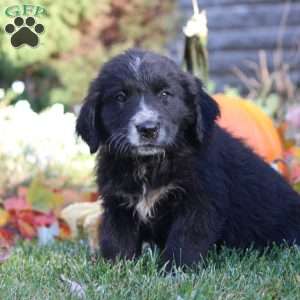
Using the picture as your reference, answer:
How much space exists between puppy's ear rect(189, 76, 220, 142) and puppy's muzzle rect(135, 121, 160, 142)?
1.03 ft

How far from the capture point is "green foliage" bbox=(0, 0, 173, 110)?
9.71 m

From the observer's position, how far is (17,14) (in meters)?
5.83

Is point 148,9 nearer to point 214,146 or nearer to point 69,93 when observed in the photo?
point 69,93

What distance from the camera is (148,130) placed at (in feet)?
12.1

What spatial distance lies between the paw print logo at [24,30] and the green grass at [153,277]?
6.91 feet

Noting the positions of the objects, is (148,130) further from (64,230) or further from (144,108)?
(64,230)

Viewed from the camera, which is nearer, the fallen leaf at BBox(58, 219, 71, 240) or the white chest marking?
the white chest marking

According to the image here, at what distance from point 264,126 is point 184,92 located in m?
2.45

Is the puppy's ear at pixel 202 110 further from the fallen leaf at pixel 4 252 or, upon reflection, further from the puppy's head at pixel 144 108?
the fallen leaf at pixel 4 252

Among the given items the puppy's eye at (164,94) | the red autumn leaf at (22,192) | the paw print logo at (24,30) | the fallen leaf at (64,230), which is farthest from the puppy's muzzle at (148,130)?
the paw print logo at (24,30)

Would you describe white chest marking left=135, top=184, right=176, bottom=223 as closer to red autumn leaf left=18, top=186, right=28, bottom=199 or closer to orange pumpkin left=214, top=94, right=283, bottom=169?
red autumn leaf left=18, top=186, right=28, bottom=199

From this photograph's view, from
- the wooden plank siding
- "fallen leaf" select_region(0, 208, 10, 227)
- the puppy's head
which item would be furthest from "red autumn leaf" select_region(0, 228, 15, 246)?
the wooden plank siding

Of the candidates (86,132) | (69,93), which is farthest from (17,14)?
(69,93)

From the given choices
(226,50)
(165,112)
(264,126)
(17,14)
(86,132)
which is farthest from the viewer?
(226,50)
